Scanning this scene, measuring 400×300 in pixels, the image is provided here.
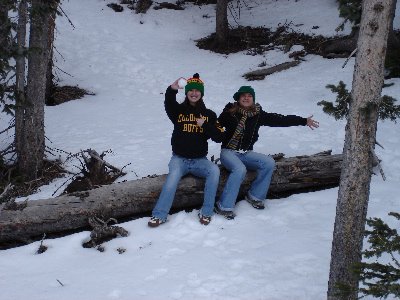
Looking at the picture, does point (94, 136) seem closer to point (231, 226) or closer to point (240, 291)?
point (231, 226)

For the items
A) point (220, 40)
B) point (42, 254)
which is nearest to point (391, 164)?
point (42, 254)

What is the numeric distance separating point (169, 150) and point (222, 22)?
1027 centimetres

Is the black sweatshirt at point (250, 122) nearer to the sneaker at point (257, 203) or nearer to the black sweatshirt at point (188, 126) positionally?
the black sweatshirt at point (188, 126)

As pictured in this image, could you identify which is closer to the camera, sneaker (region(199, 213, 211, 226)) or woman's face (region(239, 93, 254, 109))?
sneaker (region(199, 213, 211, 226))

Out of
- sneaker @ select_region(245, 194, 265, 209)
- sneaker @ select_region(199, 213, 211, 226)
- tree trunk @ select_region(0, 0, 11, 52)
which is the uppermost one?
tree trunk @ select_region(0, 0, 11, 52)

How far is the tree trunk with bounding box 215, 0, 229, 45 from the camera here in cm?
1862

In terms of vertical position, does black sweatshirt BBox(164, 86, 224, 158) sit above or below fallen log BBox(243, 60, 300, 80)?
below

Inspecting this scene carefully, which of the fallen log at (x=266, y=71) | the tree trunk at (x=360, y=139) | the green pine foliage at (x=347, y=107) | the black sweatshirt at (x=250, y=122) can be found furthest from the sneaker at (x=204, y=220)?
the fallen log at (x=266, y=71)

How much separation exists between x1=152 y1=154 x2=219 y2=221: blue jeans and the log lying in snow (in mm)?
230

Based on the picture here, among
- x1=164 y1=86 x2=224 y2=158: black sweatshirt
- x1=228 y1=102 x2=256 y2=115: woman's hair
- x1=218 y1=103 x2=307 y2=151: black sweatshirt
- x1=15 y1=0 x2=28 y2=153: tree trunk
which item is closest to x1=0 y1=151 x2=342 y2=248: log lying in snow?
x1=164 y1=86 x2=224 y2=158: black sweatshirt

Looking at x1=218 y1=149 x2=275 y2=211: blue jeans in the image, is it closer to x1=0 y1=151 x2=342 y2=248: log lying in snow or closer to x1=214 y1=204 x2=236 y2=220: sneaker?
x1=214 y1=204 x2=236 y2=220: sneaker

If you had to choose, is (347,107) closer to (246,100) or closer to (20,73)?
(246,100)

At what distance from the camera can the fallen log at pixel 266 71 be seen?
1585cm

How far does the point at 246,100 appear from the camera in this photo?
288 inches
